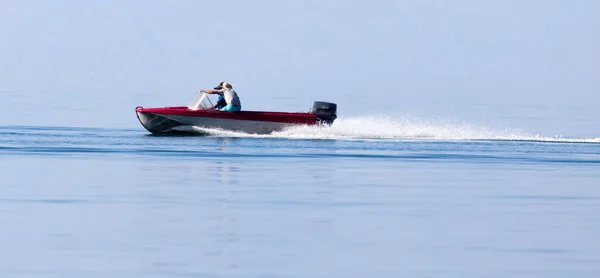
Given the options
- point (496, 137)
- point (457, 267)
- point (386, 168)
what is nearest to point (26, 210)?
point (457, 267)

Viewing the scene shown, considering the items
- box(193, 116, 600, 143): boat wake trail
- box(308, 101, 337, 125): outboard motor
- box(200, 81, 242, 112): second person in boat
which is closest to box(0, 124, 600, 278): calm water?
box(193, 116, 600, 143): boat wake trail

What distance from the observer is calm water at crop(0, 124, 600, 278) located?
20188 mm

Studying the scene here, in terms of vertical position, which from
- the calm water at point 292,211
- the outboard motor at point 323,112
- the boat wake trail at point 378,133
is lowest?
the calm water at point 292,211

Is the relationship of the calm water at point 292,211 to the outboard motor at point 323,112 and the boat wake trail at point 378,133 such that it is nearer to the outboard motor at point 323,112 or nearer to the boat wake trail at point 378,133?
the boat wake trail at point 378,133

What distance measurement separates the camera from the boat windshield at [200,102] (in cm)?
5469

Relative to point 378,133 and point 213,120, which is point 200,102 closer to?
point 213,120

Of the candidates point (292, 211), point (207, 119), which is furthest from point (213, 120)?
point (292, 211)

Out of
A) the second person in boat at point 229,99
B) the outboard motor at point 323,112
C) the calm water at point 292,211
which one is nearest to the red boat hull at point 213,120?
the second person in boat at point 229,99

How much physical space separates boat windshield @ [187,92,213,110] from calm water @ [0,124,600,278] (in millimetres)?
6704

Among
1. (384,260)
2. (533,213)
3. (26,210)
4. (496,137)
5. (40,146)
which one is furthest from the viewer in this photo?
(496,137)

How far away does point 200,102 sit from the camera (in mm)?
54719

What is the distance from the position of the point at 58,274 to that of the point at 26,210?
6917 millimetres

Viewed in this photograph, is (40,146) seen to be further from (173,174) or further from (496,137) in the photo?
(496,137)

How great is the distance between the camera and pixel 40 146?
45.9 meters
